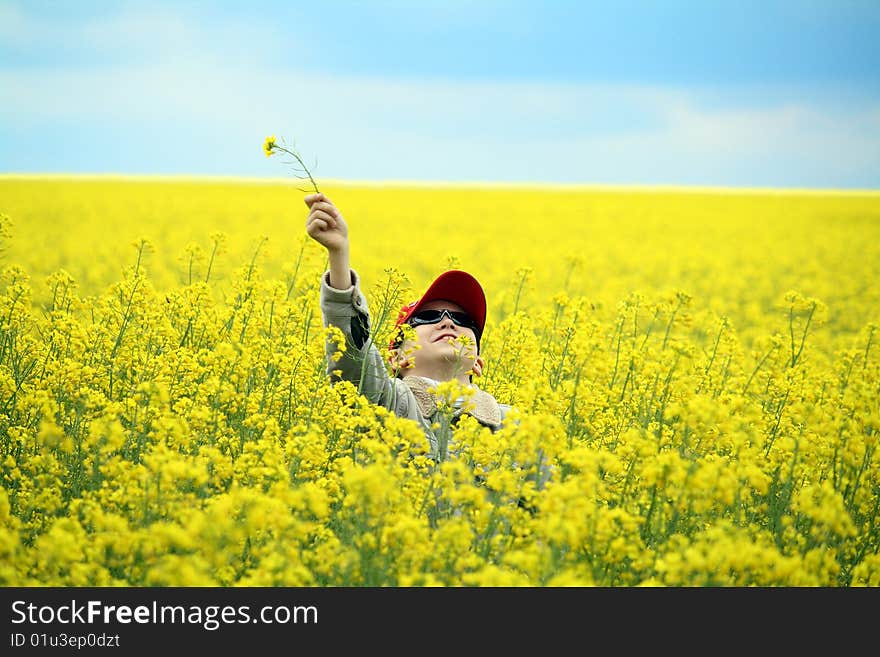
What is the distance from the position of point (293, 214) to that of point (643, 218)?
10973mm

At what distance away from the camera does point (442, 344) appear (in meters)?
4.63

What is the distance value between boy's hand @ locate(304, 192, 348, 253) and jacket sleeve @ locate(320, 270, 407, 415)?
21cm

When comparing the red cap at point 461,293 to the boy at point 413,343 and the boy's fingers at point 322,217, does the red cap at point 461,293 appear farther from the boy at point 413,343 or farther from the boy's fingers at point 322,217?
the boy's fingers at point 322,217

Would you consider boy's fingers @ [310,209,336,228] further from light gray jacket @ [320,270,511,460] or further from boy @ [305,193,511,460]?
light gray jacket @ [320,270,511,460]

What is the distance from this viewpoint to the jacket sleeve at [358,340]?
4.31 m

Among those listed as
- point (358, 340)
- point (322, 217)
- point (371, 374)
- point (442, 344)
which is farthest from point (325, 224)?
point (442, 344)

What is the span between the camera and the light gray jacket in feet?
14.1

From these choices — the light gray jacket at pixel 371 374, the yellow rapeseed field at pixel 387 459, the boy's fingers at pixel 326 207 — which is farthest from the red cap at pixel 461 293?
the boy's fingers at pixel 326 207

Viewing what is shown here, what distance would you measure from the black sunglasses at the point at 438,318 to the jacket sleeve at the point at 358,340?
1.40 feet

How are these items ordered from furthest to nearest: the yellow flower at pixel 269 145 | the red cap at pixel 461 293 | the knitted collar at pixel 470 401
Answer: the red cap at pixel 461 293 < the knitted collar at pixel 470 401 < the yellow flower at pixel 269 145

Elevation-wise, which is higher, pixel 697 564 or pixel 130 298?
pixel 130 298

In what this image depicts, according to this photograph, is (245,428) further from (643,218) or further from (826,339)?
(643,218)
